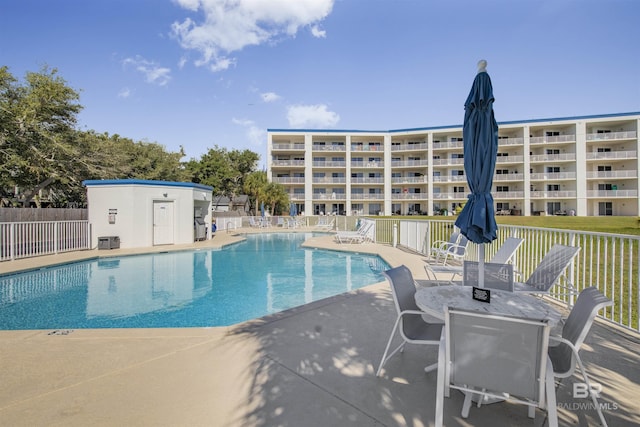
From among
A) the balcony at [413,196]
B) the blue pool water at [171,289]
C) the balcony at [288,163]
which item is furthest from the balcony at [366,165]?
the blue pool water at [171,289]

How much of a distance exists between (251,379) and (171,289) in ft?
17.9

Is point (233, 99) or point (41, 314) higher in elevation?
point (233, 99)

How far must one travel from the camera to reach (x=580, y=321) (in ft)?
6.26

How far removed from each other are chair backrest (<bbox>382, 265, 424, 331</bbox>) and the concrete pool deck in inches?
17.1

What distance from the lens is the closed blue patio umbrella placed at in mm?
2924

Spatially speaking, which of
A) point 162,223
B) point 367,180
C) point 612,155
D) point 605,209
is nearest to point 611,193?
point 605,209

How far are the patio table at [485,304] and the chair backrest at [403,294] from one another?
13cm

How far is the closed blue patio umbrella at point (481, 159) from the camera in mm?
2924

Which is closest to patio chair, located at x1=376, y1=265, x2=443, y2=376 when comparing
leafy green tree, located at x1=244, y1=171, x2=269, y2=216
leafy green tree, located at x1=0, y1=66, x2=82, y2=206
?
leafy green tree, located at x1=0, y1=66, x2=82, y2=206

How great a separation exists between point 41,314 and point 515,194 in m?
39.8

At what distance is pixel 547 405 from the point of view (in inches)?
61.9

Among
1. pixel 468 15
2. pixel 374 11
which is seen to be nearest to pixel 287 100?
pixel 374 11

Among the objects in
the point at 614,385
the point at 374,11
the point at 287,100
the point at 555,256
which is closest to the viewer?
the point at 614,385

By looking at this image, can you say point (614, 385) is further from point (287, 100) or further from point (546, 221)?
point (546, 221)
